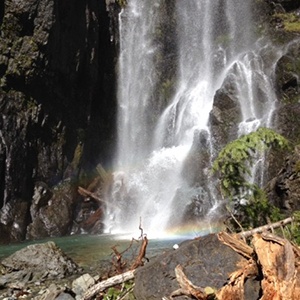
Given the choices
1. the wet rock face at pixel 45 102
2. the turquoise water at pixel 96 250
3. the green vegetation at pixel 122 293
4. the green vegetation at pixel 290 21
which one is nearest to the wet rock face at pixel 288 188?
the turquoise water at pixel 96 250

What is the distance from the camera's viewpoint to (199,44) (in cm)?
3484

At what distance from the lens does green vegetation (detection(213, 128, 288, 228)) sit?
6.77 m

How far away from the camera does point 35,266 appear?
11586mm

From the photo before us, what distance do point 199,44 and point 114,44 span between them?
6.80 m

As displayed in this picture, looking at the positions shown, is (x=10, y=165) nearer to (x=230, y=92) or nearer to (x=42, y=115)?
(x=42, y=115)

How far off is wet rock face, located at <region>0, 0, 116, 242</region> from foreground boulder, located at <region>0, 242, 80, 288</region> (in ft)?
36.8

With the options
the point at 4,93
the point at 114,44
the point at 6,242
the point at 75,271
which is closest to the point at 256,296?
the point at 75,271

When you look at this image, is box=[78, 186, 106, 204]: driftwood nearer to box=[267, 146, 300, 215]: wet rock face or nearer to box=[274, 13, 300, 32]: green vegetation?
box=[267, 146, 300, 215]: wet rock face

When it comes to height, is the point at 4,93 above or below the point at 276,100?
above

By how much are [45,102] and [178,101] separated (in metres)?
9.46

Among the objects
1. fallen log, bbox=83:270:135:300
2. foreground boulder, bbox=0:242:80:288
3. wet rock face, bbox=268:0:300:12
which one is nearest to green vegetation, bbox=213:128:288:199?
fallen log, bbox=83:270:135:300

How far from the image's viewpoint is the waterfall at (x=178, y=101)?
2434cm

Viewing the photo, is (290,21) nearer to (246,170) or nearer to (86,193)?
(86,193)

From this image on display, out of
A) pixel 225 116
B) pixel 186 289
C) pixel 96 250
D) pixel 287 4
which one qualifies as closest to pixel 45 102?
pixel 225 116
